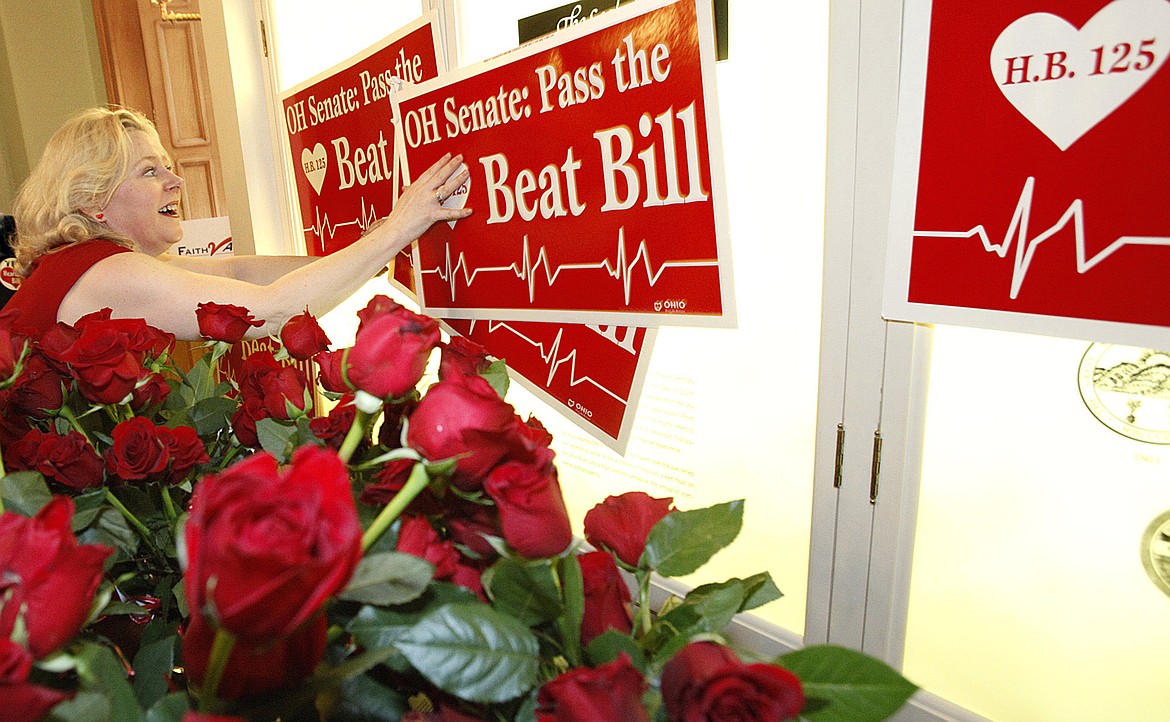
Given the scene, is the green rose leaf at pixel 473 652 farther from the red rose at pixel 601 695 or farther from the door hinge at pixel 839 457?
the door hinge at pixel 839 457

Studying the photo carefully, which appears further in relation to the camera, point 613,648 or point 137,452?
point 137,452

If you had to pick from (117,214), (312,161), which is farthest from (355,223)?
(117,214)

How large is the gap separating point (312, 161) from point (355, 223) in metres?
0.26

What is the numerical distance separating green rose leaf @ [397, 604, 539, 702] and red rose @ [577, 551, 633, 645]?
0.15 ft

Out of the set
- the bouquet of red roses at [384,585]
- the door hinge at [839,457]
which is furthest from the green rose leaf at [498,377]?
the door hinge at [839,457]

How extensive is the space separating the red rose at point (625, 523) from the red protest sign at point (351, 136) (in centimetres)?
112

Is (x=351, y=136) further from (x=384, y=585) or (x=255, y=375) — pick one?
(x=384, y=585)

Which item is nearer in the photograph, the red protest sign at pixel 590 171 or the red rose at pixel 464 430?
the red rose at pixel 464 430

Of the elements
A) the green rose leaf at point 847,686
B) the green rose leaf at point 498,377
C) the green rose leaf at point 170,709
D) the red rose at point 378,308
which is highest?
the red rose at point 378,308

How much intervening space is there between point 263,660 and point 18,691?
0.09 meters

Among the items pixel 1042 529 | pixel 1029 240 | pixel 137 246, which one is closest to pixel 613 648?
pixel 1029 240

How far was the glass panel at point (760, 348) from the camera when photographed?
103cm

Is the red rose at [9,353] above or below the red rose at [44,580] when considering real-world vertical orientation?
above

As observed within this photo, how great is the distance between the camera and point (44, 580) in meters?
0.32
